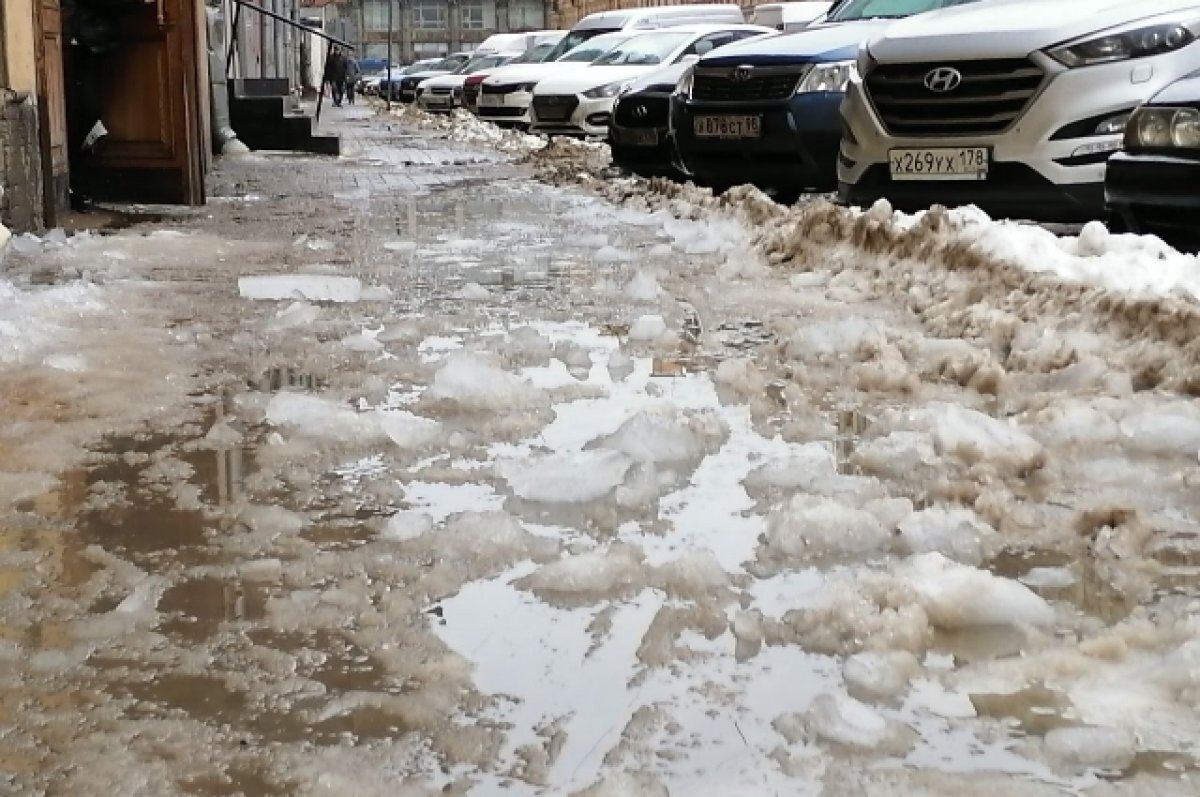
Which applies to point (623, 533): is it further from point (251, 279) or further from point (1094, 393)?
point (251, 279)

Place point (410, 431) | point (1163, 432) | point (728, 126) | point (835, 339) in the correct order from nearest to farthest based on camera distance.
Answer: point (1163, 432) → point (410, 431) → point (835, 339) → point (728, 126)

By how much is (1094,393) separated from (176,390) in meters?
2.62

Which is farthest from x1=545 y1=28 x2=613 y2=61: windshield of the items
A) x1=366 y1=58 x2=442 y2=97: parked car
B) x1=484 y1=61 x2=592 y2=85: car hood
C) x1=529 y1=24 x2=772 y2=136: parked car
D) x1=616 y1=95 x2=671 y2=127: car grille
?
x1=366 y1=58 x2=442 y2=97: parked car

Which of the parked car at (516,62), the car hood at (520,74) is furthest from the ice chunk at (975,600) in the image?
the parked car at (516,62)

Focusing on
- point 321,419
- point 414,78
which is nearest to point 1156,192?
point 321,419

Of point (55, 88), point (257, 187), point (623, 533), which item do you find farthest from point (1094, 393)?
point (257, 187)

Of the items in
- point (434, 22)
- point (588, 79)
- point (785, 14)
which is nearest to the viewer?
point (785, 14)

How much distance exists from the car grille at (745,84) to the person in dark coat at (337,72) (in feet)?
102

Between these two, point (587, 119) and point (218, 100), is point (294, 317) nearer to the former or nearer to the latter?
point (218, 100)

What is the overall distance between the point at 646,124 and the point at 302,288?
6344mm

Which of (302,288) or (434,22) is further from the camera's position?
(434,22)

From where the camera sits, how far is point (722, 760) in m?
2.09

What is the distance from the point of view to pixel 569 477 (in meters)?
3.39

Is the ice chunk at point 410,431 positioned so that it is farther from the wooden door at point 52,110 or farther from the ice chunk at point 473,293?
the wooden door at point 52,110
